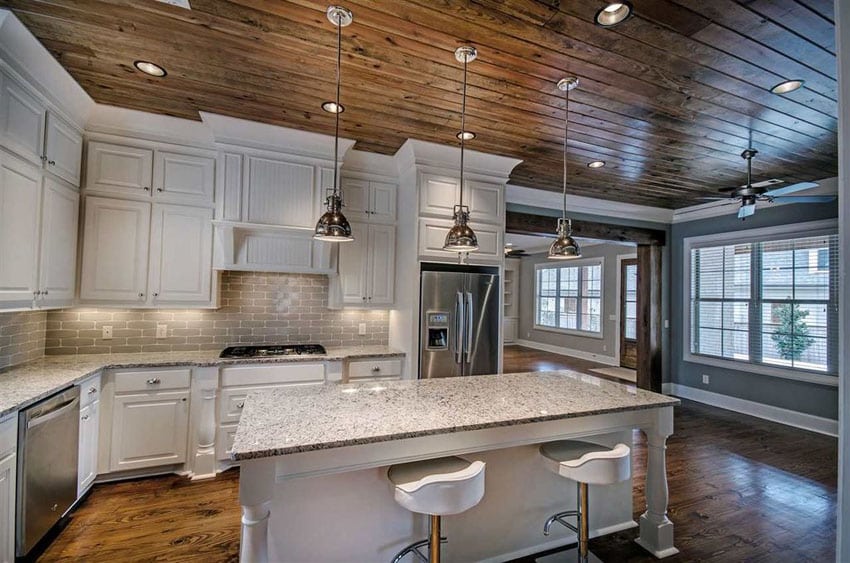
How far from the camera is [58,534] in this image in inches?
89.1

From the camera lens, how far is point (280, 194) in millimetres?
3260

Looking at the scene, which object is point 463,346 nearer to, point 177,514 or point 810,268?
point 177,514

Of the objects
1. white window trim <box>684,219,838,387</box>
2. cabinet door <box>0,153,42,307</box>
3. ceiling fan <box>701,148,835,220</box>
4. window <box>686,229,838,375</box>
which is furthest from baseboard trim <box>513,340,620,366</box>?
cabinet door <box>0,153,42,307</box>

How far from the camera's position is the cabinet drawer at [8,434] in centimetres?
175

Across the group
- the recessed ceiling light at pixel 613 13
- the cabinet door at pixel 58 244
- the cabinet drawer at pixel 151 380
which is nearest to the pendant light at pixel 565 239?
the recessed ceiling light at pixel 613 13

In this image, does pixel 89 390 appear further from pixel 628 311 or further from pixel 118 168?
pixel 628 311

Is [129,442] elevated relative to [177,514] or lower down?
elevated

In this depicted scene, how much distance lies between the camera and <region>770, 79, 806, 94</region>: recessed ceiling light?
7.62 feet

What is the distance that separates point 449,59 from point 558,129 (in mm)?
1269

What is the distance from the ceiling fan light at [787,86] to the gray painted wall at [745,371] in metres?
2.62

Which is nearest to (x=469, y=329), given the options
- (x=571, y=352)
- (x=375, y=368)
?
(x=375, y=368)

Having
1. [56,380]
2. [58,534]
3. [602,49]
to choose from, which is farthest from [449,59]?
[58,534]

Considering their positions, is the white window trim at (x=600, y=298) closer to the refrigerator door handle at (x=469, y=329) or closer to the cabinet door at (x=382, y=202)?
the refrigerator door handle at (x=469, y=329)

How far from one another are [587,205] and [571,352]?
185 inches
